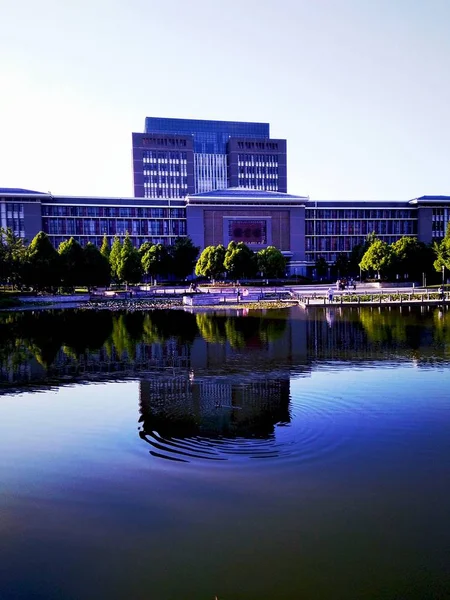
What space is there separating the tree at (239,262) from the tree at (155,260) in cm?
789

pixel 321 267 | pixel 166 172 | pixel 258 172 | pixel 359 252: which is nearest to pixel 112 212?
pixel 166 172

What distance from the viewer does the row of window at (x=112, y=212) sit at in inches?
3551

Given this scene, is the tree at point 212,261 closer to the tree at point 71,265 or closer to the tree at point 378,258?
the tree at point 71,265

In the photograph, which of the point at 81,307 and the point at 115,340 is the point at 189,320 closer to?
the point at 115,340

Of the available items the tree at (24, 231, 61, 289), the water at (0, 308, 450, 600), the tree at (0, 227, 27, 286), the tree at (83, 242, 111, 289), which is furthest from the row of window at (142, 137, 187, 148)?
the water at (0, 308, 450, 600)

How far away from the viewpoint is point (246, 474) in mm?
10500

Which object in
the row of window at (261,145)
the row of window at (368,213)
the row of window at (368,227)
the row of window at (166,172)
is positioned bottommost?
the row of window at (368,227)

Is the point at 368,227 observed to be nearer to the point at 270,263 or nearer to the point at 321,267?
the point at 321,267

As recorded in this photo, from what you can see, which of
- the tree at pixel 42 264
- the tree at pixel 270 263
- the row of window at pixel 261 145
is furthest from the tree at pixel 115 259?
the row of window at pixel 261 145

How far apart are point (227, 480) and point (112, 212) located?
3438 inches

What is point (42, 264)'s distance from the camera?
56.1 metres

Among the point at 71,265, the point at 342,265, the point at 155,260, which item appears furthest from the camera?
the point at 342,265

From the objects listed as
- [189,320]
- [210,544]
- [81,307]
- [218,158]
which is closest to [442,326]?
[189,320]

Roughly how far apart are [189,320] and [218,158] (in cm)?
9343
